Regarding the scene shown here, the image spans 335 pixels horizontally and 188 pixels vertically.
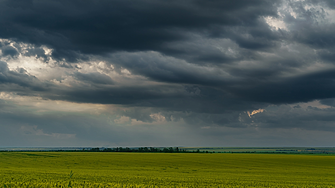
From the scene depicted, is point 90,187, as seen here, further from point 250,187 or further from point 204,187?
point 250,187

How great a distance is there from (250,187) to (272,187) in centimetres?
278

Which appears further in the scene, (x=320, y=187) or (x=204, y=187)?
(x=320, y=187)

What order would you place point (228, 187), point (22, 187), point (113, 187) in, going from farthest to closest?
point (228, 187), point (113, 187), point (22, 187)

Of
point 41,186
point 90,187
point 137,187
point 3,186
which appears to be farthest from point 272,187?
point 3,186

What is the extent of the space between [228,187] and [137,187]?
10400 millimetres

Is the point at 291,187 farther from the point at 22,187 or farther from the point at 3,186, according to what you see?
the point at 3,186

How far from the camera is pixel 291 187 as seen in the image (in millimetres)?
28734

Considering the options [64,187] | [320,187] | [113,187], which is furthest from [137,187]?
[320,187]

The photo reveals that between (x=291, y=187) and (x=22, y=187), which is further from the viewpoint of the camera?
(x=291, y=187)

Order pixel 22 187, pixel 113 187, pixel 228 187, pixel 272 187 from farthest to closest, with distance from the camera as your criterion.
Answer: pixel 272 187 < pixel 228 187 < pixel 113 187 < pixel 22 187

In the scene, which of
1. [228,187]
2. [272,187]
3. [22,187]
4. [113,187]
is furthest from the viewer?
[272,187]

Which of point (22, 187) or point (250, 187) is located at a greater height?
point (22, 187)

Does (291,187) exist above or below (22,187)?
below

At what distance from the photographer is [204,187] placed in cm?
2702
